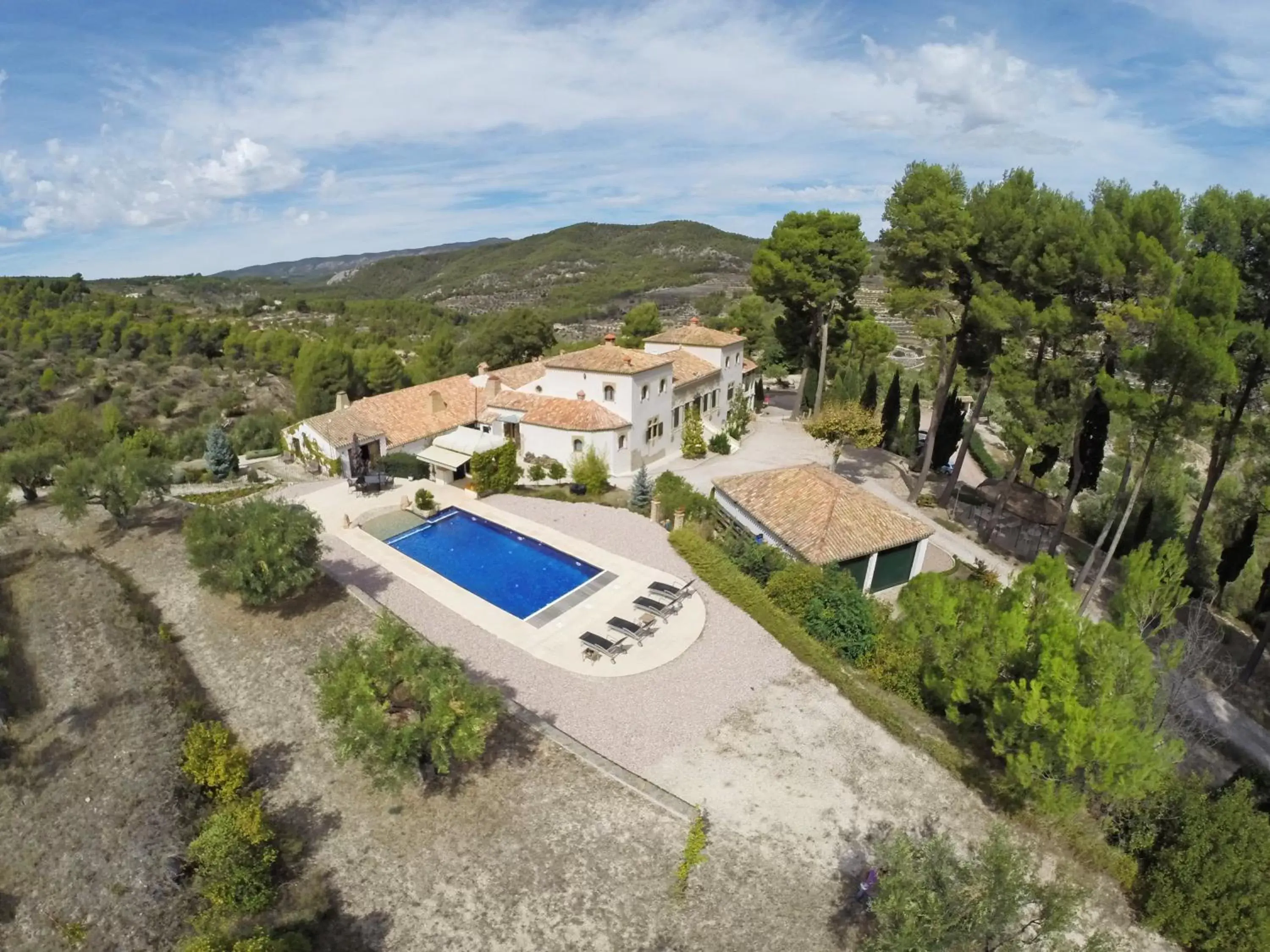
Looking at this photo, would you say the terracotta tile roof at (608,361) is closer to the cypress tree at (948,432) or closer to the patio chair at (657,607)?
the patio chair at (657,607)

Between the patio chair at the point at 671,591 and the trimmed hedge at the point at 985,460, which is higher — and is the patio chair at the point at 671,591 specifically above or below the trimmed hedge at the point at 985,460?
above

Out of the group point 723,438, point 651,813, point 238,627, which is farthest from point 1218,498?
point 238,627

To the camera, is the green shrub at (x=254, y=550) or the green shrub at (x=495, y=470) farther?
the green shrub at (x=495, y=470)

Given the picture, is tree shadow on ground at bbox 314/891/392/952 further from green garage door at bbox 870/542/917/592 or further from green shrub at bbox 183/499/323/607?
green garage door at bbox 870/542/917/592

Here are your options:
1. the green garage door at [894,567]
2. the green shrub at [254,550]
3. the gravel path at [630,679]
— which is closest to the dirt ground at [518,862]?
the gravel path at [630,679]

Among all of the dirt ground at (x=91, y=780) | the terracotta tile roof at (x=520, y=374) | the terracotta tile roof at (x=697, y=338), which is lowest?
the dirt ground at (x=91, y=780)

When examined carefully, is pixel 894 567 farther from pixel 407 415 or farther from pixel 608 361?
pixel 407 415

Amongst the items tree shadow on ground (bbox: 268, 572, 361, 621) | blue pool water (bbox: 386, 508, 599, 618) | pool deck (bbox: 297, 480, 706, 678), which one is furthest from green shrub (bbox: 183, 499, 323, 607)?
blue pool water (bbox: 386, 508, 599, 618)
